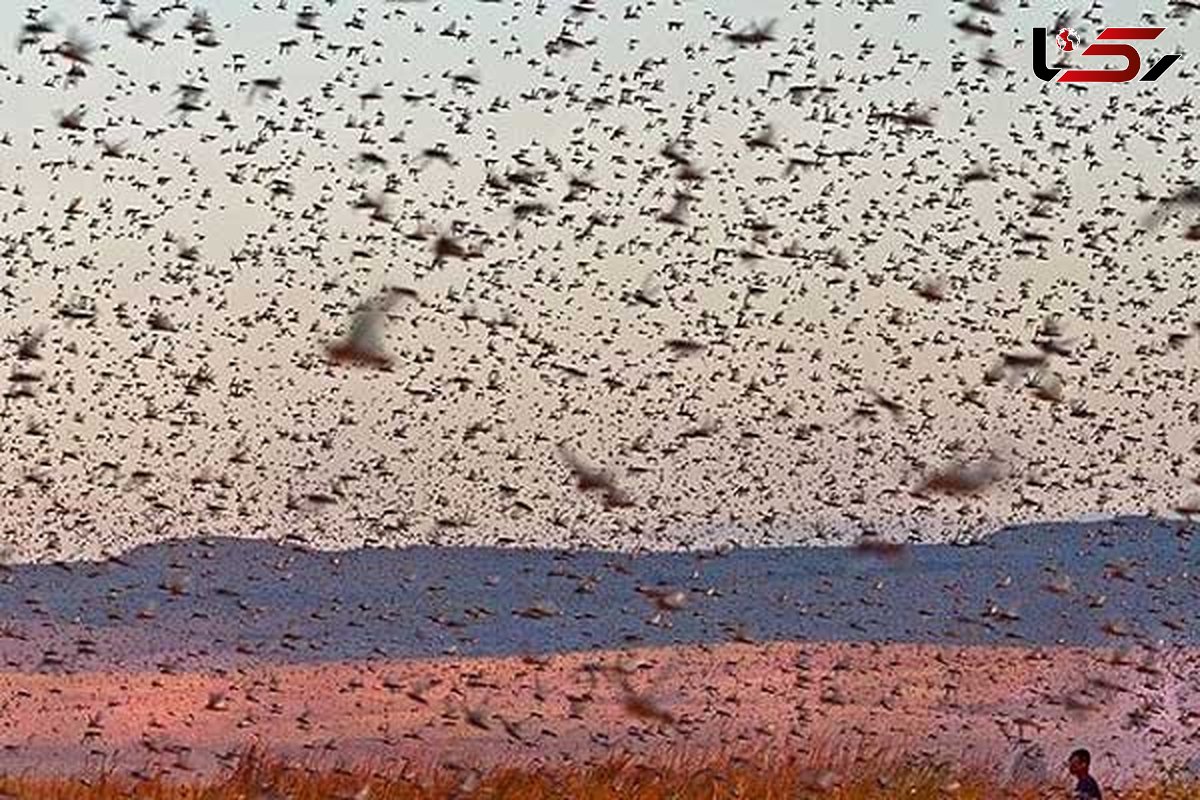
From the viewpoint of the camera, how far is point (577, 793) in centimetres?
1964

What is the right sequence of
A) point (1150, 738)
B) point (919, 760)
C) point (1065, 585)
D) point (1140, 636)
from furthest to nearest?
point (1150, 738), point (919, 760), point (1140, 636), point (1065, 585)

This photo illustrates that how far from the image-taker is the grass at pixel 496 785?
63.2ft

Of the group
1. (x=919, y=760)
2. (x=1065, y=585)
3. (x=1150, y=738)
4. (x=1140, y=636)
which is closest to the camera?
(x=1065, y=585)

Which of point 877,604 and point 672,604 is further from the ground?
point 672,604

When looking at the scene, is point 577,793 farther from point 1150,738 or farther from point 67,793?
point 1150,738

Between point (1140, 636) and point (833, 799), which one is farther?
point (833, 799)

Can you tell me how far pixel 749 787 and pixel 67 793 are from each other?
16.0 ft

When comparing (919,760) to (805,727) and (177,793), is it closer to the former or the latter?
(805,727)

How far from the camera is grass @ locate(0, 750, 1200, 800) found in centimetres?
1925

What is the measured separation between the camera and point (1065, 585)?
16688 mm

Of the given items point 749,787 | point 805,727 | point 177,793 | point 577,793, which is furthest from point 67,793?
point 805,727

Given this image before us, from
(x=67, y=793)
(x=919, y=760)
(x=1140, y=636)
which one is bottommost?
(x=919, y=760)

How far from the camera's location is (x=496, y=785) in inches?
784

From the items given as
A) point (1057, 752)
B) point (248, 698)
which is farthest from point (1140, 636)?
point (1057, 752)
